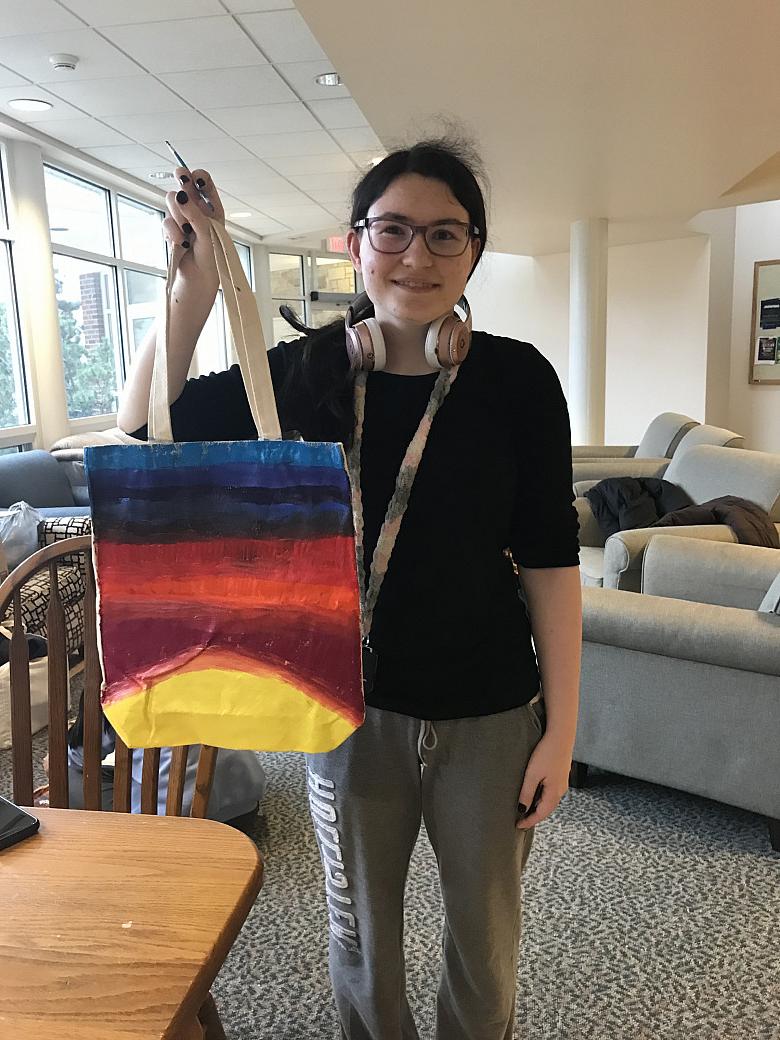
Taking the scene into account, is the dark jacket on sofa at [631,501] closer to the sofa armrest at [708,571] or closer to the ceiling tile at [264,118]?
the sofa armrest at [708,571]

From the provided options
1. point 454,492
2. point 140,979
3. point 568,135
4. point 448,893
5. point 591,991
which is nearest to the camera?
point 140,979

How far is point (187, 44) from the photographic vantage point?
3875 mm

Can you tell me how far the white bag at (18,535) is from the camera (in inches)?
132

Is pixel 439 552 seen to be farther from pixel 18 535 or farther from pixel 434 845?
→ pixel 18 535

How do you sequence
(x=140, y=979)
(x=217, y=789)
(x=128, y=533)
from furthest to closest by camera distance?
1. (x=217, y=789)
2. (x=128, y=533)
3. (x=140, y=979)

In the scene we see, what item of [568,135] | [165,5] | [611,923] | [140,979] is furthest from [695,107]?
[140,979]

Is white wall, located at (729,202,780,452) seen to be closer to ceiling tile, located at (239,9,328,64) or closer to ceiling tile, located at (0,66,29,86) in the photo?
ceiling tile, located at (239,9,328,64)

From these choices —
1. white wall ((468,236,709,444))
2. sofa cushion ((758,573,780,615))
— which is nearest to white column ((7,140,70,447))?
white wall ((468,236,709,444))

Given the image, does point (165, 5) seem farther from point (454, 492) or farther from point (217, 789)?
point (454, 492)

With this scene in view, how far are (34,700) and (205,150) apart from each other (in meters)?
4.34

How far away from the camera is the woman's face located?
909 mm

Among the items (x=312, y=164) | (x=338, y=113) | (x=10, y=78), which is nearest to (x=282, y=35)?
(x=338, y=113)

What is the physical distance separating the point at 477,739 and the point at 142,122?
17.3 feet

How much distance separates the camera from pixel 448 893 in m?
1.04
